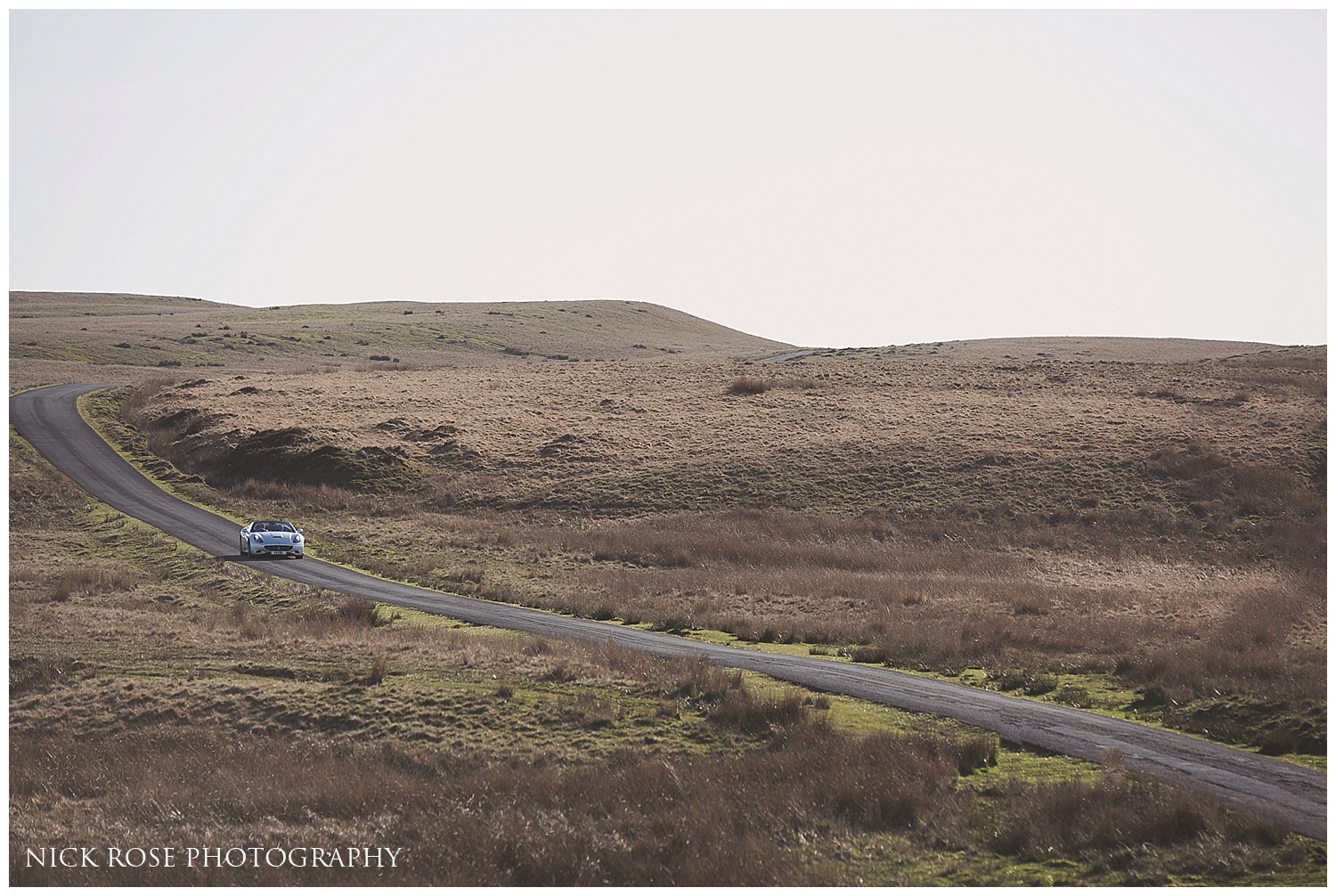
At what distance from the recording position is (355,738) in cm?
→ 1611

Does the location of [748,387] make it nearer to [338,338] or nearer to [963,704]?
[963,704]

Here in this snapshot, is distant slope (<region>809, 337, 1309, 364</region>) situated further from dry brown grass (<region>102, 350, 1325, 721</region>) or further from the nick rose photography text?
the nick rose photography text

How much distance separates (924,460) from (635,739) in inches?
1535

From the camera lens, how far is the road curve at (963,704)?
12.5m

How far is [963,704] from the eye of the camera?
57.2ft

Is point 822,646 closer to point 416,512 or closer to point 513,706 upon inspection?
point 513,706

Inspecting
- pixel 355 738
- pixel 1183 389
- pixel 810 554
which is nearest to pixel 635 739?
pixel 355 738

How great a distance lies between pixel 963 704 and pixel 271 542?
27.2 metres

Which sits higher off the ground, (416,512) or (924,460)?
(924,460)

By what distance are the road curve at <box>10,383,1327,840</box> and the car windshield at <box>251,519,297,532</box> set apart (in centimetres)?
126

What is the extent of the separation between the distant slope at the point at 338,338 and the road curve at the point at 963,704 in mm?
78036

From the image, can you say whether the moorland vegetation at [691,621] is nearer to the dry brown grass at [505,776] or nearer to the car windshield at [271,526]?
the dry brown grass at [505,776]

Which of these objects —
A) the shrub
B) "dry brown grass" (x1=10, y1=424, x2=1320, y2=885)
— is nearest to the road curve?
"dry brown grass" (x1=10, y1=424, x2=1320, y2=885)

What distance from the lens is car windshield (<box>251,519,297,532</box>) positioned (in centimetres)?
3734
